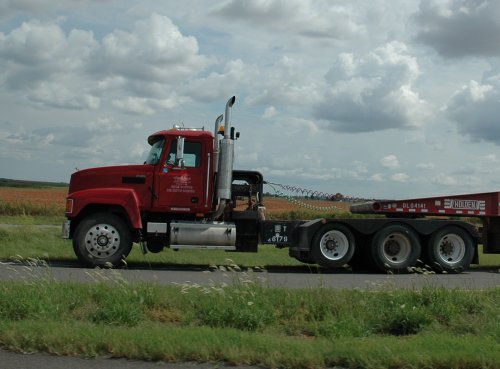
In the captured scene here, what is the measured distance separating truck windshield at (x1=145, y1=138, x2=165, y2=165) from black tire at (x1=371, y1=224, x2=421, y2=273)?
5065 mm

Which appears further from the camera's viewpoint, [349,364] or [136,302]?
[136,302]

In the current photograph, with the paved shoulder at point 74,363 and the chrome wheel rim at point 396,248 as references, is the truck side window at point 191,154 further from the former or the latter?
the paved shoulder at point 74,363

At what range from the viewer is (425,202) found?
15.4 metres

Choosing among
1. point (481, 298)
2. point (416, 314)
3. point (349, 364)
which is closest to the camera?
point (349, 364)

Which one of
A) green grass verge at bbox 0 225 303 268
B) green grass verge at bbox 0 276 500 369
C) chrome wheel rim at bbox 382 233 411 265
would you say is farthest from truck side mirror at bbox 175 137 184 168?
green grass verge at bbox 0 276 500 369

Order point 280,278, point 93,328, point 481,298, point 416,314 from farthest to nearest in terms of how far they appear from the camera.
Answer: point 280,278, point 481,298, point 416,314, point 93,328

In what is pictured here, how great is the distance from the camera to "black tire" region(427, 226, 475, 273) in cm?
1500

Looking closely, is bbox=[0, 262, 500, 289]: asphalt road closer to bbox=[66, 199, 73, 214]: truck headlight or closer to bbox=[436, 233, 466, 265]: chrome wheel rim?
bbox=[436, 233, 466, 265]: chrome wheel rim

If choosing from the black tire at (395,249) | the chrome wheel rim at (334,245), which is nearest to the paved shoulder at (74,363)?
the chrome wheel rim at (334,245)

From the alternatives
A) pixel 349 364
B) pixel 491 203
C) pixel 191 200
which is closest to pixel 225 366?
pixel 349 364

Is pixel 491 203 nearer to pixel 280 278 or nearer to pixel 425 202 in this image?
pixel 425 202

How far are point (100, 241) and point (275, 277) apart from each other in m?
3.81

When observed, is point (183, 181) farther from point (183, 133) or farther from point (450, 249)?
point (450, 249)

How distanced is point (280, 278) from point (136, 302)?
5.31 m
